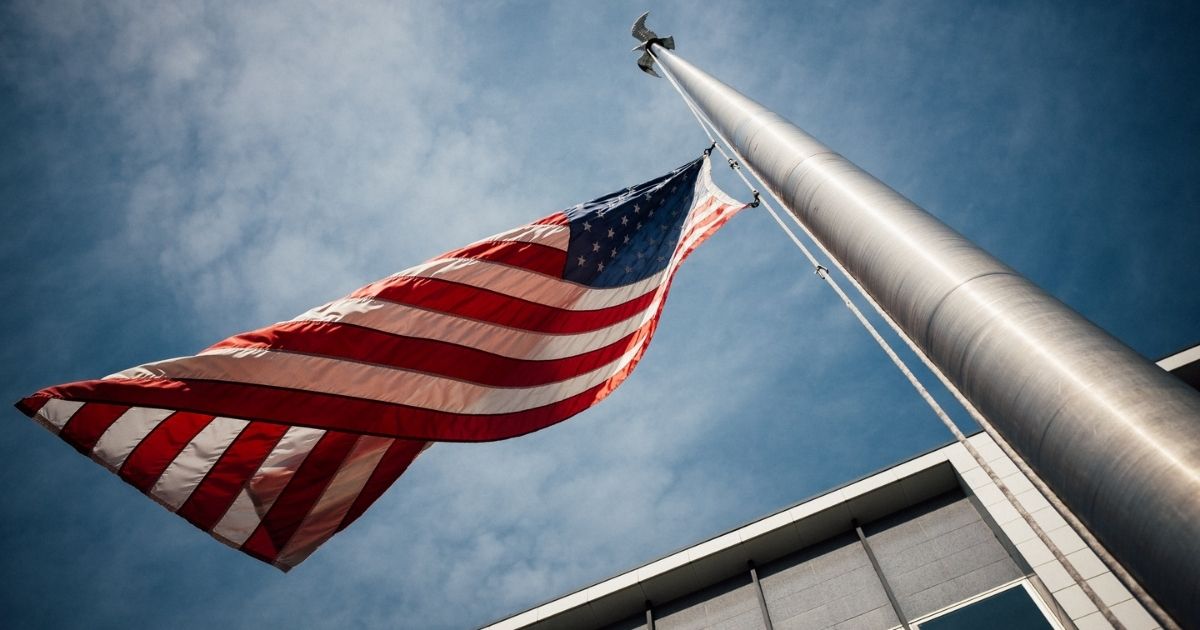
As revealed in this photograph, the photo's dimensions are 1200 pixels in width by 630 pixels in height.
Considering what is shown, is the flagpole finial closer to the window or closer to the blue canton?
the blue canton

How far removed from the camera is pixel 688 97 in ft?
27.8

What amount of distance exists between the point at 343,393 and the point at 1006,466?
11.8 metres

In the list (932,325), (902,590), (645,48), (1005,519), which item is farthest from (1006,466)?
(932,325)

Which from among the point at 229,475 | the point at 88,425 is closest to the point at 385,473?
the point at 229,475

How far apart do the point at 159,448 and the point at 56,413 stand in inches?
38.1

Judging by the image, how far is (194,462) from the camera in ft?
22.1

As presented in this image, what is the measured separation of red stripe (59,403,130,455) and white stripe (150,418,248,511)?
2.36ft

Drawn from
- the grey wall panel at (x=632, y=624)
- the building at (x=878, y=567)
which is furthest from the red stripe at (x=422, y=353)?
the grey wall panel at (x=632, y=624)

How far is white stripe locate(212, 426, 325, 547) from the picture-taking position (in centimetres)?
672

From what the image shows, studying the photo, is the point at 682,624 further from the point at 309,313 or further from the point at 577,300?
the point at 309,313

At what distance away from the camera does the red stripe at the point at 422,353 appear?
665 cm

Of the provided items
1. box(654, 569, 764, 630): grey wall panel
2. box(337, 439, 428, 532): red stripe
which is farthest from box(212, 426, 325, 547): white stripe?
box(654, 569, 764, 630): grey wall panel

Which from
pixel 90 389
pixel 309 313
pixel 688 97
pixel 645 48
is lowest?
pixel 90 389

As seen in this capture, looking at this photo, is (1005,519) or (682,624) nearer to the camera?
(1005,519)
